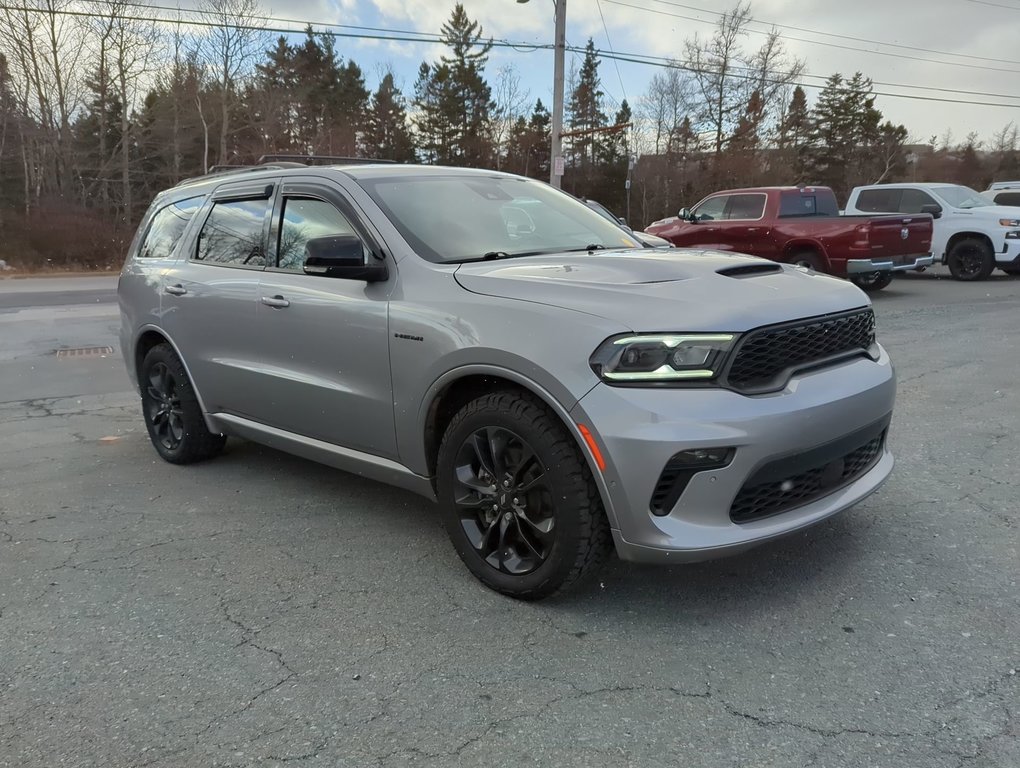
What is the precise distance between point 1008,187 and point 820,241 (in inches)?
406

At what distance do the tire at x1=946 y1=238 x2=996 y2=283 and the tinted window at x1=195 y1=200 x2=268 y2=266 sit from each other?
15.2 metres

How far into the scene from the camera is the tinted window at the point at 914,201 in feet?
50.3

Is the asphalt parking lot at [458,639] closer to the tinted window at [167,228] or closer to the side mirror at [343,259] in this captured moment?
the side mirror at [343,259]

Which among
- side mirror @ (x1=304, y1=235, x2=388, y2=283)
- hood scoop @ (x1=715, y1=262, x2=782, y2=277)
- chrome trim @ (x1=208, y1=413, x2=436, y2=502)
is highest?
side mirror @ (x1=304, y1=235, x2=388, y2=283)

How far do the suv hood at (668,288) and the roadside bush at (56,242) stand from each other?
88.8 feet

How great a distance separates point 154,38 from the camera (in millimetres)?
34125

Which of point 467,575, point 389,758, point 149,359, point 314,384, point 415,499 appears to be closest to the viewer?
point 389,758

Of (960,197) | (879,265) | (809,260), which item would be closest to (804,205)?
(809,260)

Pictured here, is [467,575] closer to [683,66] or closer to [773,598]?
[773,598]

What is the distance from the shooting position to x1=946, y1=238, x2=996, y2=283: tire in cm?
1505

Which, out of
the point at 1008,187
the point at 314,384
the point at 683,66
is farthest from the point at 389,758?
the point at 683,66

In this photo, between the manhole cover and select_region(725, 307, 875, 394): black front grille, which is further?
the manhole cover

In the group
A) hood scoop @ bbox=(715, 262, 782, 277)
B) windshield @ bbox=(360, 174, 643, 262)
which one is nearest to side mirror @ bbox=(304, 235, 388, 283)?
windshield @ bbox=(360, 174, 643, 262)

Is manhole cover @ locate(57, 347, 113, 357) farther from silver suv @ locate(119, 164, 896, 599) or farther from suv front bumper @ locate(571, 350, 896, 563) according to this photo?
suv front bumper @ locate(571, 350, 896, 563)
